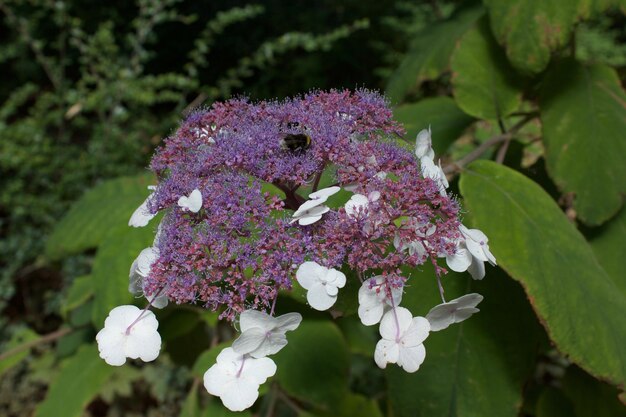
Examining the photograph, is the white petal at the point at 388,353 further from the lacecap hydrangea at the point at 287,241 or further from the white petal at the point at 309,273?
the white petal at the point at 309,273

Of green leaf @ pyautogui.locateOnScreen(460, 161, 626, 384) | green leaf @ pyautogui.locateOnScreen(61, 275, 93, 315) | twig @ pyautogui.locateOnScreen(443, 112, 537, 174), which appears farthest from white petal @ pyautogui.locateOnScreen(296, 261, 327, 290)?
green leaf @ pyautogui.locateOnScreen(61, 275, 93, 315)

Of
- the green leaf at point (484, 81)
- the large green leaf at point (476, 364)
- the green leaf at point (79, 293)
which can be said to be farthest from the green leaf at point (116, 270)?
the green leaf at point (484, 81)

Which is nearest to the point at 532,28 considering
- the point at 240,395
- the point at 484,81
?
the point at 484,81

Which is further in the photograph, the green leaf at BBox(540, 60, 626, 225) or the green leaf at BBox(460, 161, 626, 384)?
the green leaf at BBox(540, 60, 626, 225)

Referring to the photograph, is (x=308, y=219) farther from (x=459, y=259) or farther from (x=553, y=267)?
(x=553, y=267)

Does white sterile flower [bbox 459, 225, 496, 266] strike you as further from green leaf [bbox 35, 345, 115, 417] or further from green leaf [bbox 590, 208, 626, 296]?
green leaf [bbox 35, 345, 115, 417]

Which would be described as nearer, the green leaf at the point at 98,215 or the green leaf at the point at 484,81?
the green leaf at the point at 484,81

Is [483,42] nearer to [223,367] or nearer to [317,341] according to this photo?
[317,341]
